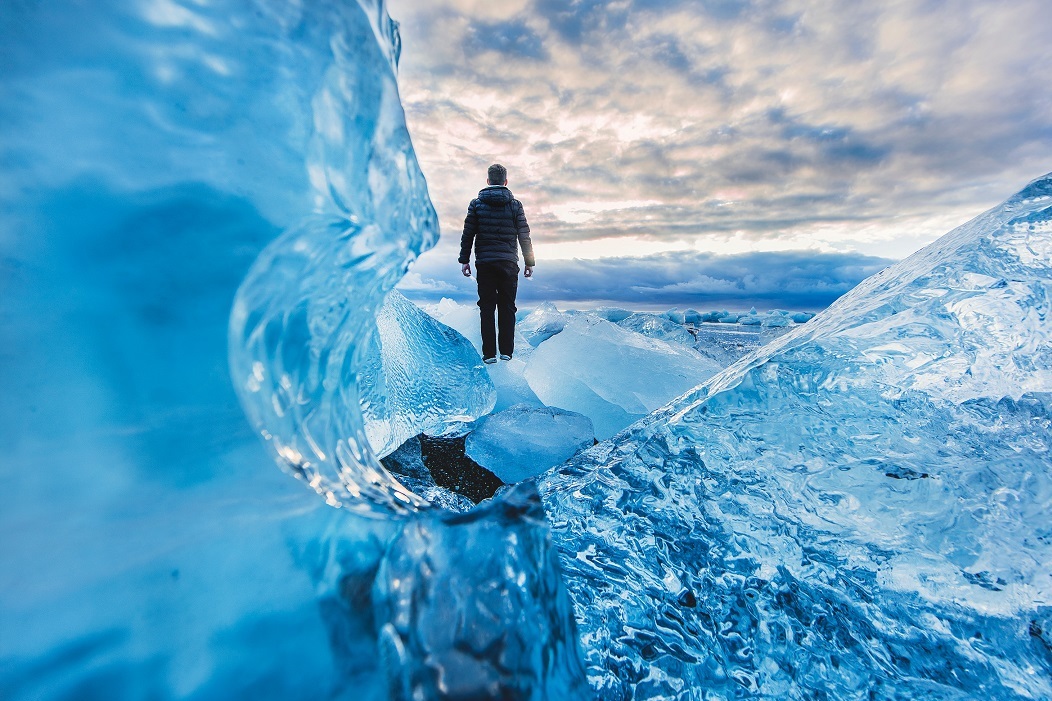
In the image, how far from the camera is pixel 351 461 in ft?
2.77

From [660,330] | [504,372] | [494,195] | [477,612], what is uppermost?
[494,195]

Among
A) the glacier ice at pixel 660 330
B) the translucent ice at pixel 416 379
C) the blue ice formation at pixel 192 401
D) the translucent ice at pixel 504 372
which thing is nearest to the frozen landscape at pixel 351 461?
the blue ice formation at pixel 192 401

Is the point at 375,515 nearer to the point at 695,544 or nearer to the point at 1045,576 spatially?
the point at 695,544

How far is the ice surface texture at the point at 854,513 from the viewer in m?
0.74

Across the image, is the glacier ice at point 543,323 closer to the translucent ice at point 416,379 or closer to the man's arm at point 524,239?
the man's arm at point 524,239

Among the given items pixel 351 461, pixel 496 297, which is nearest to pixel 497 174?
pixel 496 297

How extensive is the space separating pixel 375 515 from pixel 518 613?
259 mm

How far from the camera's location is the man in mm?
4332

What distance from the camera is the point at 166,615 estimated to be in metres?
0.52

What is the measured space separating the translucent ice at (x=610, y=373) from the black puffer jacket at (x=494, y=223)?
4.98 feet

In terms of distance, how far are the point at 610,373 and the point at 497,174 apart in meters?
2.56

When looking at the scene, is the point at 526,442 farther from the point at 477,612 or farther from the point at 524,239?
the point at 524,239

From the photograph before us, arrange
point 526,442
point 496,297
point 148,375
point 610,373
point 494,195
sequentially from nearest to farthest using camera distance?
point 148,375 → point 526,442 → point 610,373 → point 494,195 → point 496,297

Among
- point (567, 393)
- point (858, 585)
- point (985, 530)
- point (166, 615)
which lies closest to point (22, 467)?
point (166, 615)
